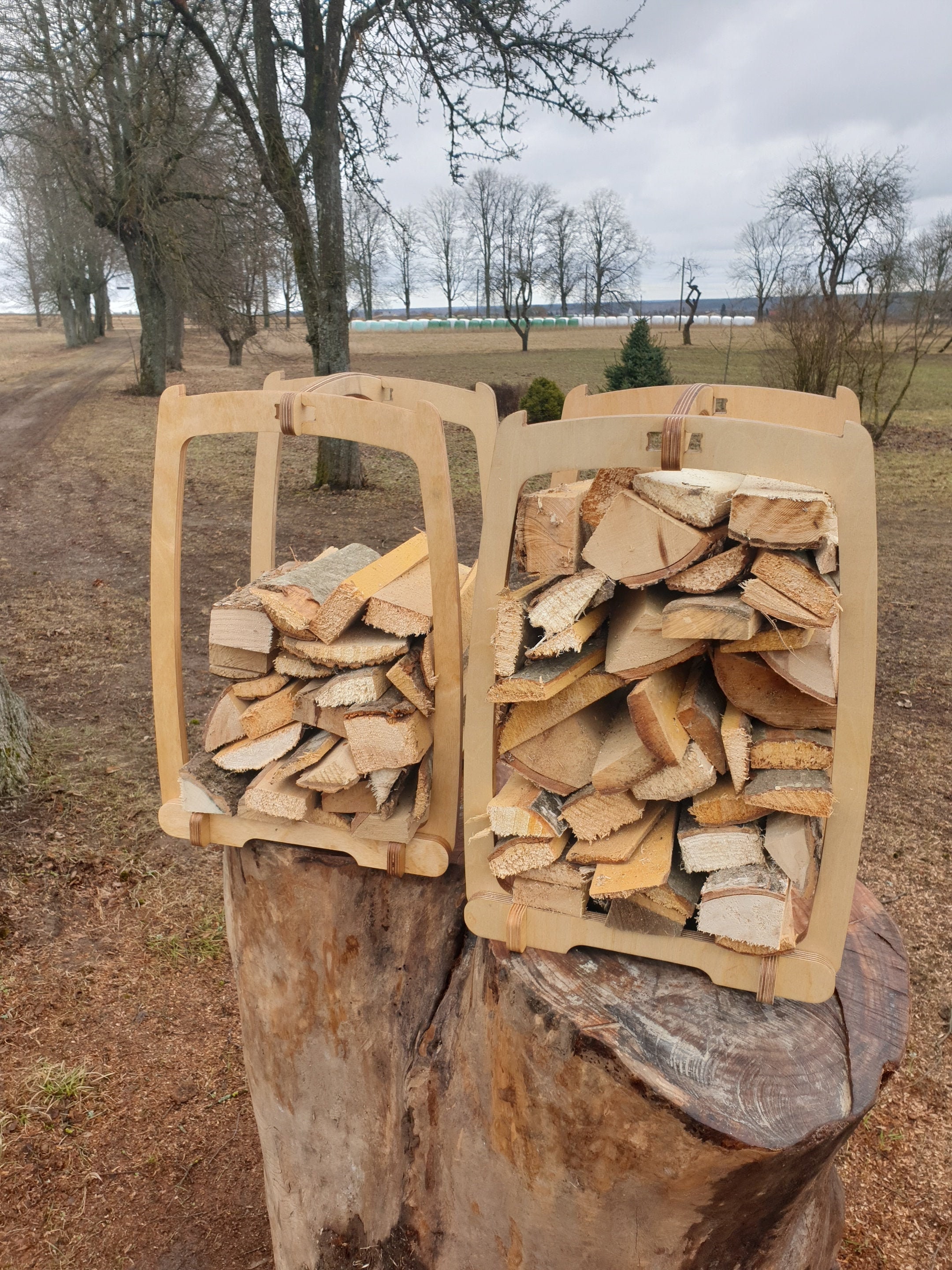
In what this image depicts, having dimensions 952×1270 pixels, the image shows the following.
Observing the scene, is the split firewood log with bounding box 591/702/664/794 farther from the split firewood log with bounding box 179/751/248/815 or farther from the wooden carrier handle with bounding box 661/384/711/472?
the split firewood log with bounding box 179/751/248/815

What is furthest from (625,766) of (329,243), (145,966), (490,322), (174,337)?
(490,322)

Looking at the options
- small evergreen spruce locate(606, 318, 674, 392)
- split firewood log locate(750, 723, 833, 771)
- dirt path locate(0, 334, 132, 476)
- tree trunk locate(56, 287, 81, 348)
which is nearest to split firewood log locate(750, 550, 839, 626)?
split firewood log locate(750, 723, 833, 771)

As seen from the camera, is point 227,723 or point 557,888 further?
point 227,723

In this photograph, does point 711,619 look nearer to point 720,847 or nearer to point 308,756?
point 720,847

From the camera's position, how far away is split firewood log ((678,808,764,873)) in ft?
4.99

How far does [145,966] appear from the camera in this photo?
9.75 ft

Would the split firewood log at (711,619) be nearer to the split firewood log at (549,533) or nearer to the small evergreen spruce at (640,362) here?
the split firewood log at (549,533)

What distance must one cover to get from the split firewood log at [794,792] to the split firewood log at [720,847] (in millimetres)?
74

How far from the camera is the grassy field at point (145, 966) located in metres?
2.26

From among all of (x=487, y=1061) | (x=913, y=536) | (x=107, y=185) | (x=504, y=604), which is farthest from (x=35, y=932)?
(x=107, y=185)

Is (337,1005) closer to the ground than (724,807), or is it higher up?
closer to the ground

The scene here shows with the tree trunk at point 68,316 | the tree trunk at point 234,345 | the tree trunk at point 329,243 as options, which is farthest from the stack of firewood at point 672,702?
the tree trunk at point 68,316

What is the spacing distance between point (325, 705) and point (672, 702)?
2.28ft

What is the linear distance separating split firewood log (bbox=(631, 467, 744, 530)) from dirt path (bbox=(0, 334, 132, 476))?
11.6 metres
